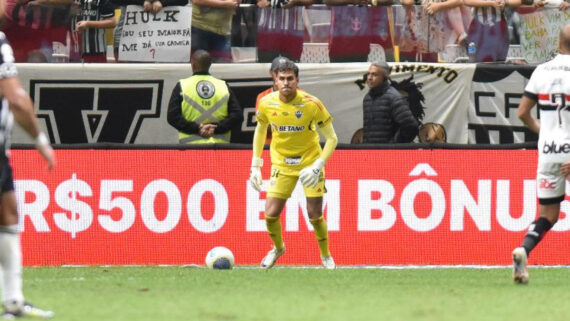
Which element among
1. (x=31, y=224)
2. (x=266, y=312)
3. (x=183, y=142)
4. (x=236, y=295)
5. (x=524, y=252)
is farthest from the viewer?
(x=183, y=142)

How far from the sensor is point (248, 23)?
18188 mm

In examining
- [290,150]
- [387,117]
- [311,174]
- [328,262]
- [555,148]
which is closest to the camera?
[555,148]

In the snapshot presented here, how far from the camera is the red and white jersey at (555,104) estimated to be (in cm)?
1209

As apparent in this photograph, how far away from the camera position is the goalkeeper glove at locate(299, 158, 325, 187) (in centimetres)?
1418

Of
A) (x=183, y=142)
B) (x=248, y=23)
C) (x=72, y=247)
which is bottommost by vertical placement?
(x=72, y=247)

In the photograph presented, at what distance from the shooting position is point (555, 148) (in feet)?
39.7

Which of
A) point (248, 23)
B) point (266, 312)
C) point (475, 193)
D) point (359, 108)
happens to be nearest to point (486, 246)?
Result: point (475, 193)

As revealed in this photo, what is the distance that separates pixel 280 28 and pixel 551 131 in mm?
6711

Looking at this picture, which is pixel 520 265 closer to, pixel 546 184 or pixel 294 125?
pixel 546 184

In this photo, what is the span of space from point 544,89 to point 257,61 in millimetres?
6792

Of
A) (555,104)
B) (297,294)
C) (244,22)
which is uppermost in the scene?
(555,104)

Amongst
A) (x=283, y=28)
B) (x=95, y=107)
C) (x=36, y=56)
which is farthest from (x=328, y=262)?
(x=36, y=56)

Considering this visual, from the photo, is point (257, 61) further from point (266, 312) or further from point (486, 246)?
point (266, 312)

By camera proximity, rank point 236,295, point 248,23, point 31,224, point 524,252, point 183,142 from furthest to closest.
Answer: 1. point 248,23
2. point 183,142
3. point 31,224
4. point 524,252
5. point 236,295
